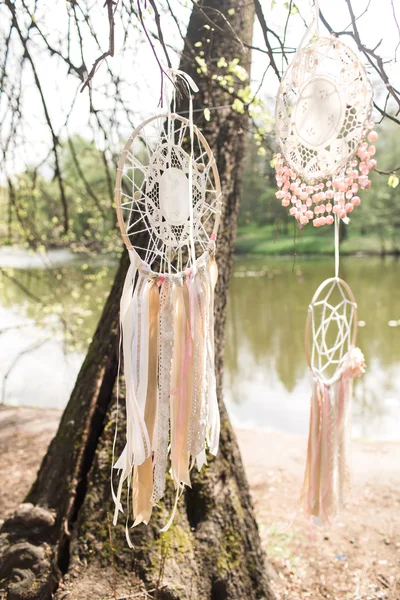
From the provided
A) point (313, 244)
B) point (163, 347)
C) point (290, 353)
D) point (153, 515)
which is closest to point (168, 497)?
point (153, 515)

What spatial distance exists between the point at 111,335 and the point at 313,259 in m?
21.3

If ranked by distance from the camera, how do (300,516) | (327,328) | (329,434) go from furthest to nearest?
(300,516) < (327,328) < (329,434)

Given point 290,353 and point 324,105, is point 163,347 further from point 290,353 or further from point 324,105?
point 290,353

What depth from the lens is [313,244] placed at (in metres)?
25.8

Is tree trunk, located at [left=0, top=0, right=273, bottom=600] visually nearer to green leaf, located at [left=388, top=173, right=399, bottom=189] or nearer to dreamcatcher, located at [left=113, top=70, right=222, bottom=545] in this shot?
dreamcatcher, located at [left=113, top=70, right=222, bottom=545]

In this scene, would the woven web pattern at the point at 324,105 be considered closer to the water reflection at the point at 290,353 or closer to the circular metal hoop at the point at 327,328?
the circular metal hoop at the point at 327,328

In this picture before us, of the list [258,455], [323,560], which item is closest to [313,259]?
[258,455]

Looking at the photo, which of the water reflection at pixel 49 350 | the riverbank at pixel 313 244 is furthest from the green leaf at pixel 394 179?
the riverbank at pixel 313 244

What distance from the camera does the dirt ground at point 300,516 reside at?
2771mm

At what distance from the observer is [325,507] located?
90.0 inches

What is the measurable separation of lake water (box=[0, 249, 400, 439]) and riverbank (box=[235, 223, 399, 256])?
8971mm

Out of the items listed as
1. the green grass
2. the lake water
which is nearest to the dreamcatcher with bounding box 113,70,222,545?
the lake water

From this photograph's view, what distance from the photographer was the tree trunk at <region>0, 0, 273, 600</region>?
2172 mm

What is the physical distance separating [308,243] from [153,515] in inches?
969
